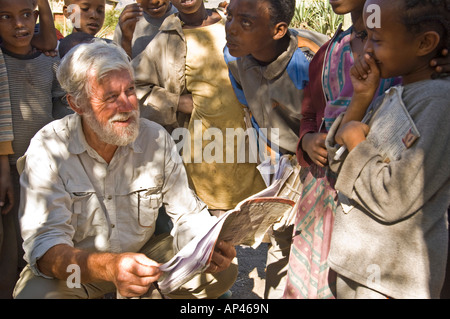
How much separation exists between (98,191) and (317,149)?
1267 mm

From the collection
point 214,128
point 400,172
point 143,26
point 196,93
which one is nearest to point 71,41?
point 143,26

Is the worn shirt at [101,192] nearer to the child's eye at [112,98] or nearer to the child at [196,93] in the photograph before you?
the child's eye at [112,98]

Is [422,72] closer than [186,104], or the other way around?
[422,72]

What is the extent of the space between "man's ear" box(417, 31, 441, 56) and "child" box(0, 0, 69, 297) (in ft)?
8.59

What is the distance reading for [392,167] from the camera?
1.89 meters

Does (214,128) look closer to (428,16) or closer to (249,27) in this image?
(249,27)

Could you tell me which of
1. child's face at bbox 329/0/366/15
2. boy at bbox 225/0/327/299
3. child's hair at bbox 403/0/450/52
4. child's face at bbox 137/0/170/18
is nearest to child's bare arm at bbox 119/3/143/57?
child's face at bbox 137/0/170/18

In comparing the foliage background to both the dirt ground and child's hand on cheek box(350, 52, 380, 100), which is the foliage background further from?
child's hand on cheek box(350, 52, 380, 100)

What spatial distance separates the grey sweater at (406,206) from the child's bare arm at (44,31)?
2.64 metres

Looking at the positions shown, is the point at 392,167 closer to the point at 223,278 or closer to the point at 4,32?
the point at 223,278

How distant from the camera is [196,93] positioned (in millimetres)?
3734

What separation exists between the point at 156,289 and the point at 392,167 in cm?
136

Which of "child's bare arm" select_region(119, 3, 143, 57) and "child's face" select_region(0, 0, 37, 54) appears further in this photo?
"child's bare arm" select_region(119, 3, 143, 57)

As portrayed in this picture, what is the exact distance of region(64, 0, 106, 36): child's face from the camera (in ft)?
13.4
